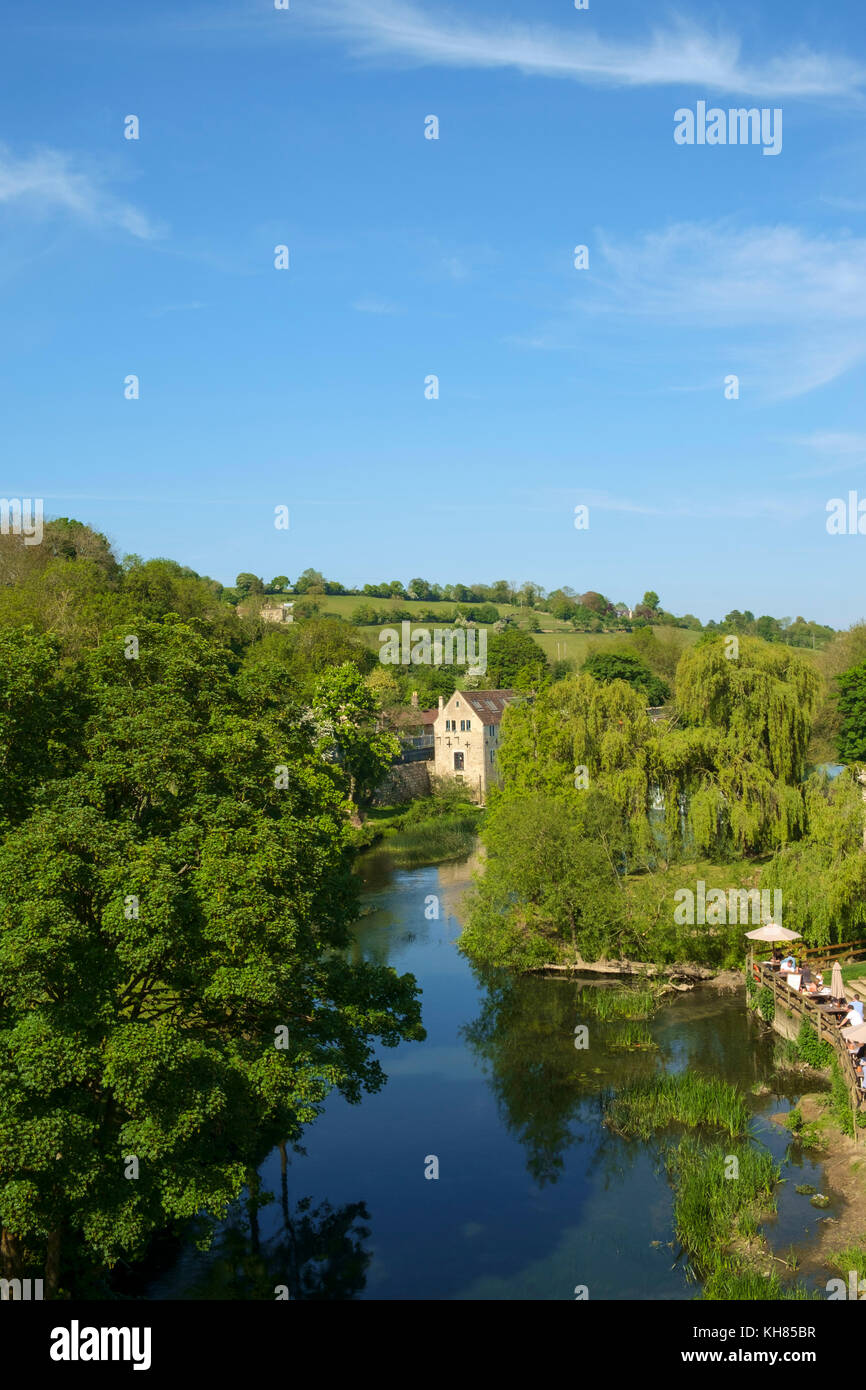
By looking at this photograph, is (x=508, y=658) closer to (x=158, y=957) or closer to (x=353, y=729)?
(x=353, y=729)

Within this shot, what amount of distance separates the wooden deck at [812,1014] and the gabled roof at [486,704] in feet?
157

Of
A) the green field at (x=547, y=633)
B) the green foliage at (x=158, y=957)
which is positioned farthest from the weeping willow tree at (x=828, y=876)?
the green field at (x=547, y=633)

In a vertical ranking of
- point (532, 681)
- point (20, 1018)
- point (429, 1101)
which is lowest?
point (429, 1101)

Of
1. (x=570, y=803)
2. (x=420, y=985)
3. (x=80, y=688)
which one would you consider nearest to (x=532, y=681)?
(x=570, y=803)

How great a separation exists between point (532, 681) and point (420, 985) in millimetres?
23960

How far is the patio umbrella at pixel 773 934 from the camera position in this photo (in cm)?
Result: 3284

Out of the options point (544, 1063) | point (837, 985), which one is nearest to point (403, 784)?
point (544, 1063)

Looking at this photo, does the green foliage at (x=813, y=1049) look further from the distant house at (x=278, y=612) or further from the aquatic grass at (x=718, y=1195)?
the distant house at (x=278, y=612)

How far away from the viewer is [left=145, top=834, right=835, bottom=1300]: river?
2003 cm

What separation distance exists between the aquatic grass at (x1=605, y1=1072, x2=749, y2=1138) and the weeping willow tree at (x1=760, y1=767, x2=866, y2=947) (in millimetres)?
8736

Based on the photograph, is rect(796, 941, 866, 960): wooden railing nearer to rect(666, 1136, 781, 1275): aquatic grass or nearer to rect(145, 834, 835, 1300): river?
rect(145, 834, 835, 1300): river
